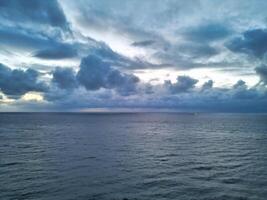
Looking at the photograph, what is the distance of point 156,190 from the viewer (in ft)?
96.2

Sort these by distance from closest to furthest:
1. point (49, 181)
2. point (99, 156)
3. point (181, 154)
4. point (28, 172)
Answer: point (49, 181)
point (28, 172)
point (99, 156)
point (181, 154)

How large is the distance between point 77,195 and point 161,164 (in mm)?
20125

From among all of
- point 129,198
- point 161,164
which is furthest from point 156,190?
point 161,164

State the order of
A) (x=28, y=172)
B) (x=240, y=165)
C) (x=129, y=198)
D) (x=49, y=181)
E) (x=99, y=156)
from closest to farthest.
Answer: (x=129, y=198)
(x=49, y=181)
(x=28, y=172)
(x=240, y=165)
(x=99, y=156)

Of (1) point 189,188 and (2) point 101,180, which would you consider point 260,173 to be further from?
(2) point 101,180

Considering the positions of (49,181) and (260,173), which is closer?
(49,181)

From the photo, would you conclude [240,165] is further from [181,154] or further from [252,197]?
[252,197]

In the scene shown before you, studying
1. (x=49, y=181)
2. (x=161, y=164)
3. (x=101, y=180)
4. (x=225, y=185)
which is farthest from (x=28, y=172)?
(x=225, y=185)

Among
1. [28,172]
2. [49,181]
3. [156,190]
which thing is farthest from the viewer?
[28,172]

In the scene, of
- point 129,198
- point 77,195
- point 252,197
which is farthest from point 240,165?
point 77,195

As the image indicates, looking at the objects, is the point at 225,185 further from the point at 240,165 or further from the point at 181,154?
the point at 181,154

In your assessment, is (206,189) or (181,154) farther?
(181,154)

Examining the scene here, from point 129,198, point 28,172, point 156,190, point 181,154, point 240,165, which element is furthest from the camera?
point 181,154

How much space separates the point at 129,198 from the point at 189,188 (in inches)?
324
